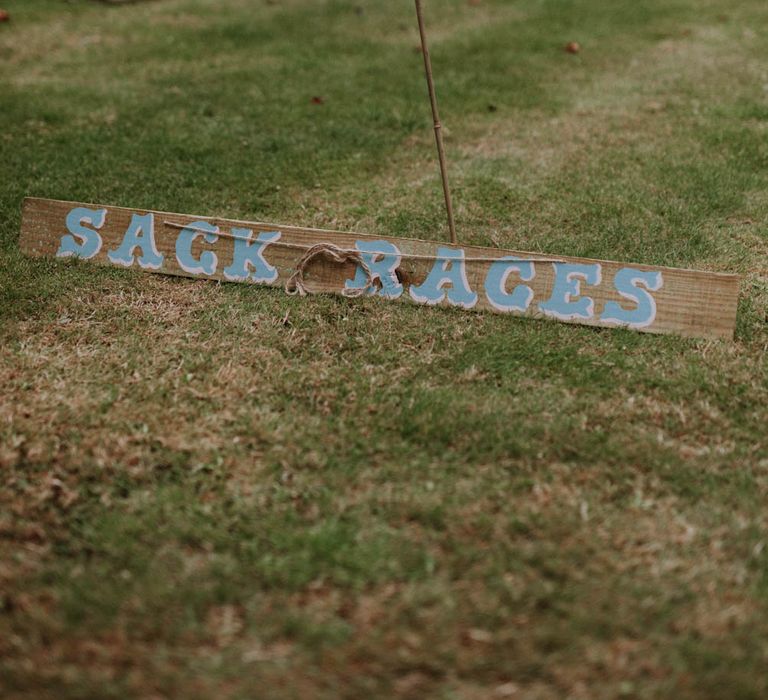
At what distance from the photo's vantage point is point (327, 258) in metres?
→ 3.39

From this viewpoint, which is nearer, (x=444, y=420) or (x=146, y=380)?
(x=444, y=420)

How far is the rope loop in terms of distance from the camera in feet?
10.9

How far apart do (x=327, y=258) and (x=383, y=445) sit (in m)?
1.10

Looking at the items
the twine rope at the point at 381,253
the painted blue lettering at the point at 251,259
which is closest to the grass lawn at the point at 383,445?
the painted blue lettering at the point at 251,259

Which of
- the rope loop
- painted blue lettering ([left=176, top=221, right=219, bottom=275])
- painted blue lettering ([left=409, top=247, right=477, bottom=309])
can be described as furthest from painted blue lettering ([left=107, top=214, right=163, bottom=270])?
painted blue lettering ([left=409, top=247, right=477, bottom=309])

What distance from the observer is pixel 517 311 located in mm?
3234

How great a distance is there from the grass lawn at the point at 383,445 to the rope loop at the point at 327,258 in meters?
0.06

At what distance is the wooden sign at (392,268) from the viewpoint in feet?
10.1

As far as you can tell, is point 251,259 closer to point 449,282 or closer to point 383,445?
point 449,282

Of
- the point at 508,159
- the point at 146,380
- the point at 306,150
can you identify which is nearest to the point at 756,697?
the point at 146,380

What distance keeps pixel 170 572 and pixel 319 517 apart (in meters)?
0.46

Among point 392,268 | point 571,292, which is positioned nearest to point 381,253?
point 392,268

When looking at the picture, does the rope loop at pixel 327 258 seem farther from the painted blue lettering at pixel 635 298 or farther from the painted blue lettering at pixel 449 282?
the painted blue lettering at pixel 635 298

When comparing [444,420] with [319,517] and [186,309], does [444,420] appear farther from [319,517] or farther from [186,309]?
[186,309]
